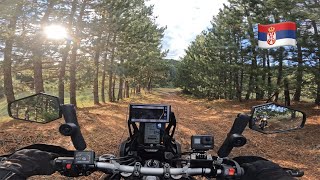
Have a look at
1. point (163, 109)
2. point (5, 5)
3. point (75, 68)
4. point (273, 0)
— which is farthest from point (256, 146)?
point (75, 68)

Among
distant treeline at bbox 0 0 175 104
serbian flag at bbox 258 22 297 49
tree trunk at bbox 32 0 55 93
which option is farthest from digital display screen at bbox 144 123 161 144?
serbian flag at bbox 258 22 297 49

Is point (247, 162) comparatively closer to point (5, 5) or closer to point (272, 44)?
point (5, 5)

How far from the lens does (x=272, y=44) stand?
2183 centimetres

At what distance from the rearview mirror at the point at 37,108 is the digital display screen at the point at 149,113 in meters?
0.75

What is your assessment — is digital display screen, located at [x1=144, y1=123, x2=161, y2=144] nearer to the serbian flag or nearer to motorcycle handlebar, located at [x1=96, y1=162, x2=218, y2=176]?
motorcycle handlebar, located at [x1=96, y1=162, x2=218, y2=176]

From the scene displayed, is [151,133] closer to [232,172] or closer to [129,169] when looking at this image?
[129,169]

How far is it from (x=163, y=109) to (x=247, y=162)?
951 millimetres

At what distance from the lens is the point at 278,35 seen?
2164 centimetres

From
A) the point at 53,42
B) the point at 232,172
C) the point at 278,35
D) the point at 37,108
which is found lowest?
the point at 232,172

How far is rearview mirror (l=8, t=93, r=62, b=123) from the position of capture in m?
3.27

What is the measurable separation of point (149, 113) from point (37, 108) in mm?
1528

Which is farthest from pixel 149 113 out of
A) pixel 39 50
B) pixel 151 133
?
pixel 39 50

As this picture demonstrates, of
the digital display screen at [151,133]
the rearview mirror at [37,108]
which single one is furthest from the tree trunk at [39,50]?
the digital display screen at [151,133]

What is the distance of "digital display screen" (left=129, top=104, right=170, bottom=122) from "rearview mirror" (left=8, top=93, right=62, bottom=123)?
0.75 meters
